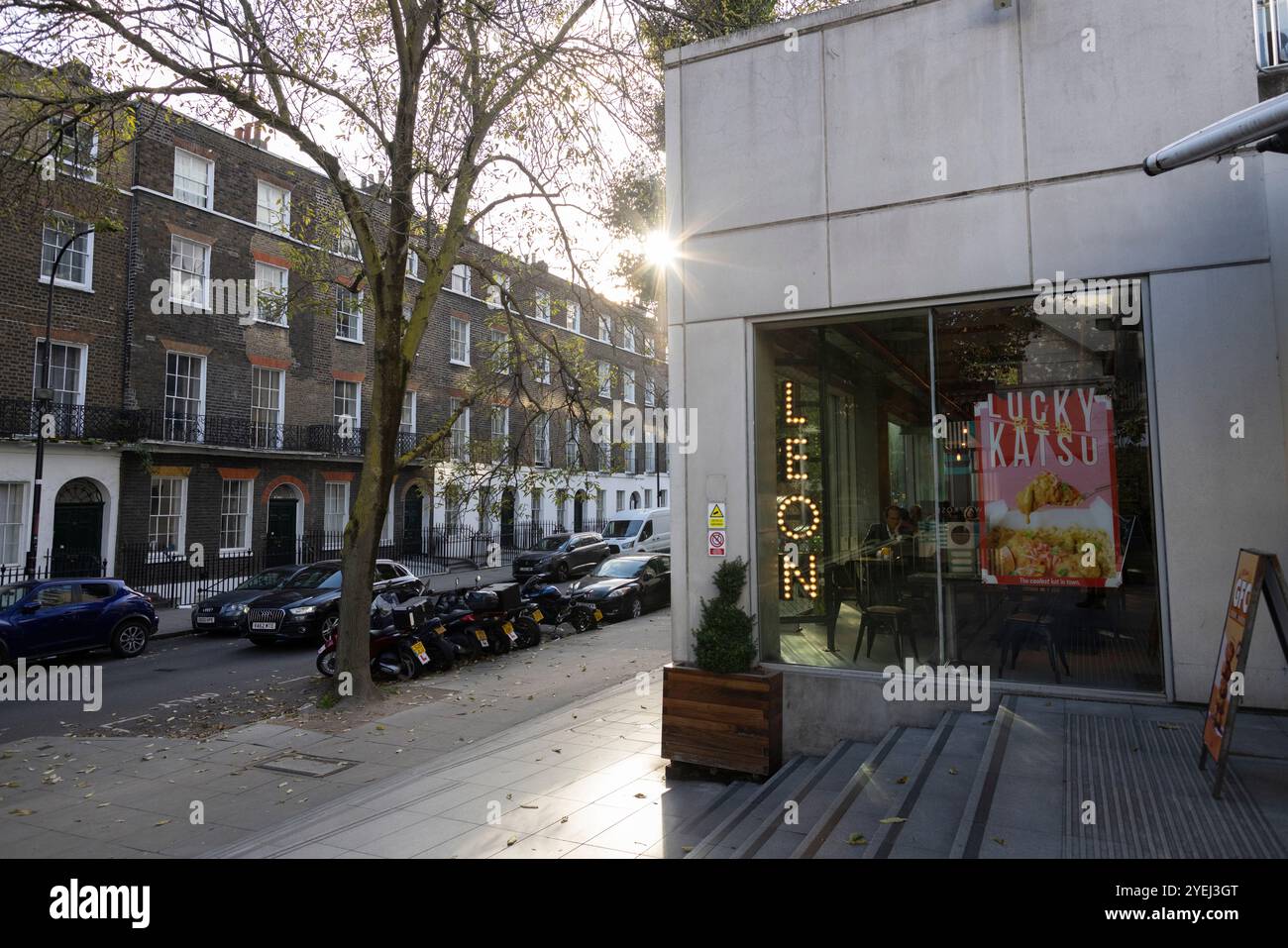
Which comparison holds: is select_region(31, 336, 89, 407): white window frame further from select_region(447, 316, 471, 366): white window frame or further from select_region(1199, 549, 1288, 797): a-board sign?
select_region(1199, 549, 1288, 797): a-board sign

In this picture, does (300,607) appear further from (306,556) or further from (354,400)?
(354,400)

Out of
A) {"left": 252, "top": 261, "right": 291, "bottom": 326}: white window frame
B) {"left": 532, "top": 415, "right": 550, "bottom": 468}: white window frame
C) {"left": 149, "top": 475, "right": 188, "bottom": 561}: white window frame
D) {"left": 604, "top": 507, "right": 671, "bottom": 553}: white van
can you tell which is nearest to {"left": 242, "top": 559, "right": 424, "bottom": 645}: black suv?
{"left": 532, "top": 415, "right": 550, "bottom": 468}: white window frame

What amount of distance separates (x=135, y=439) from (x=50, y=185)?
13.4 metres

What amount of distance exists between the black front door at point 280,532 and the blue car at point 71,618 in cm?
1064

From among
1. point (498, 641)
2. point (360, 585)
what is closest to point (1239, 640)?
point (360, 585)

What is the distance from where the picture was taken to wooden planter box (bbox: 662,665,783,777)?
6848mm

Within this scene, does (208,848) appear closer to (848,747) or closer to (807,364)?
(848,747)

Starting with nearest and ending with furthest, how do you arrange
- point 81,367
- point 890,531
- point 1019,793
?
point 1019,793, point 890,531, point 81,367

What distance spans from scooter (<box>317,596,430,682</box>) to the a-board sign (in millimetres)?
10235

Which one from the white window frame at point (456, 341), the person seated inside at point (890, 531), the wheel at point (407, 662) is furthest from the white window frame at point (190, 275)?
the person seated inside at point (890, 531)

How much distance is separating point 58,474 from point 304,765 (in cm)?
1681

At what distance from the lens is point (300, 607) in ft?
48.8

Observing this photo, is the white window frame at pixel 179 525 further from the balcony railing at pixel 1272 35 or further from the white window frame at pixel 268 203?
the balcony railing at pixel 1272 35
